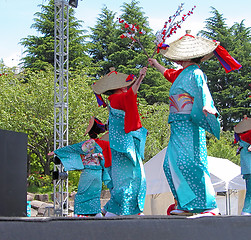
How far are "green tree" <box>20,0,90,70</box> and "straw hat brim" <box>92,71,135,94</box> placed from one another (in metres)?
17.2

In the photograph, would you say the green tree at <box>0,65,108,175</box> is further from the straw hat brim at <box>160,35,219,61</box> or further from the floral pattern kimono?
the straw hat brim at <box>160,35,219,61</box>

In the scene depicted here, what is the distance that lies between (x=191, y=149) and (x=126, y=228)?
3.81ft

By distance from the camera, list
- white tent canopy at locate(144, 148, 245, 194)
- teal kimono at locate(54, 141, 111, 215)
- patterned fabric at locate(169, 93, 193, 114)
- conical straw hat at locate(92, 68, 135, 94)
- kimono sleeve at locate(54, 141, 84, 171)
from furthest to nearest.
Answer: white tent canopy at locate(144, 148, 245, 194), teal kimono at locate(54, 141, 111, 215), kimono sleeve at locate(54, 141, 84, 171), conical straw hat at locate(92, 68, 135, 94), patterned fabric at locate(169, 93, 193, 114)

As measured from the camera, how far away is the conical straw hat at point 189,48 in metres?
3.14

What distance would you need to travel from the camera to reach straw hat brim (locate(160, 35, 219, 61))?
314 cm

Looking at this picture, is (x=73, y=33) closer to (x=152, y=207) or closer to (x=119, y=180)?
(x=152, y=207)

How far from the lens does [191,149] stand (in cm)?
293

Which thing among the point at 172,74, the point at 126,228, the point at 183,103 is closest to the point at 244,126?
the point at 172,74

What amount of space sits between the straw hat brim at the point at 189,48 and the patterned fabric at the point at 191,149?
4.1 inches

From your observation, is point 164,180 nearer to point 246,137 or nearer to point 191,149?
point 246,137

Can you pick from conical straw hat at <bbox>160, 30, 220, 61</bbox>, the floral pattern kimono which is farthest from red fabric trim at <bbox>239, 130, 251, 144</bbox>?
conical straw hat at <bbox>160, 30, 220, 61</bbox>

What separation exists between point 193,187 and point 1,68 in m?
15.1

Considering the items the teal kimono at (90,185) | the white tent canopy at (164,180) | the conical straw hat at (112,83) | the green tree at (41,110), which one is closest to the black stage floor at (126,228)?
the conical straw hat at (112,83)

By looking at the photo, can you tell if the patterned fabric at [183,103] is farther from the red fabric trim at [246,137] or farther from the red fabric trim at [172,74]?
the red fabric trim at [246,137]
